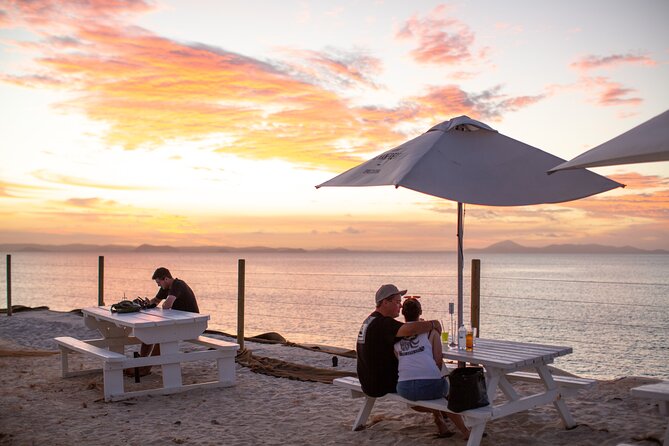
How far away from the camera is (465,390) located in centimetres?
436

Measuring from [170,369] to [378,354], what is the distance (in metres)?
2.84

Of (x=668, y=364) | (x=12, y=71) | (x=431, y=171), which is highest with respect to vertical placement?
(x=12, y=71)

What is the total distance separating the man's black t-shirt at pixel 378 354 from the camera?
4.86 m

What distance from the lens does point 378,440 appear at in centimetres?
502

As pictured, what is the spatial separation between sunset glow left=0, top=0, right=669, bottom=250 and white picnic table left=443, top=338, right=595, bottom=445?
3890mm

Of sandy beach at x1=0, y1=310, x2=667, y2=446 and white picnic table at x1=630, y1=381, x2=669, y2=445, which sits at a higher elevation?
white picnic table at x1=630, y1=381, x2=669, y2=445

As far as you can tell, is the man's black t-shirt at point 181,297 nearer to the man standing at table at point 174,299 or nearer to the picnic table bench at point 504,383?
the man standing at table at point 174,299

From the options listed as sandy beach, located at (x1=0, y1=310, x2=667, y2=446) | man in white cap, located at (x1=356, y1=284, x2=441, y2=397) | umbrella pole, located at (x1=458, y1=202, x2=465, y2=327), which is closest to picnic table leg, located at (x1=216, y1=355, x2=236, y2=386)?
sandy beach, located at (x1=0, y1=310, x2=667, y2=446)

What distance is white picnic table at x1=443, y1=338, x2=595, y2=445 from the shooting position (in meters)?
4.45

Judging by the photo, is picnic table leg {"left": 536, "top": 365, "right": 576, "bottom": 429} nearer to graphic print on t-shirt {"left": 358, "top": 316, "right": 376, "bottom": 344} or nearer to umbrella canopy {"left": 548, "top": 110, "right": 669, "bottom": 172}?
graphic print on t-shirt {"left": 358, "top": 316, "right": 376, "bottom": 344}

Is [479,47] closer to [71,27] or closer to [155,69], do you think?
[155,69]

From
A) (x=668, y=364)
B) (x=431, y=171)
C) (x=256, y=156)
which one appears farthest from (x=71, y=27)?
(x=668, y=364)

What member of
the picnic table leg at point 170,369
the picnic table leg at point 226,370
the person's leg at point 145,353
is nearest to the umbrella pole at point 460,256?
the picnic table leg at point 226,370

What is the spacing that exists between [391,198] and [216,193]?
6.22 m
